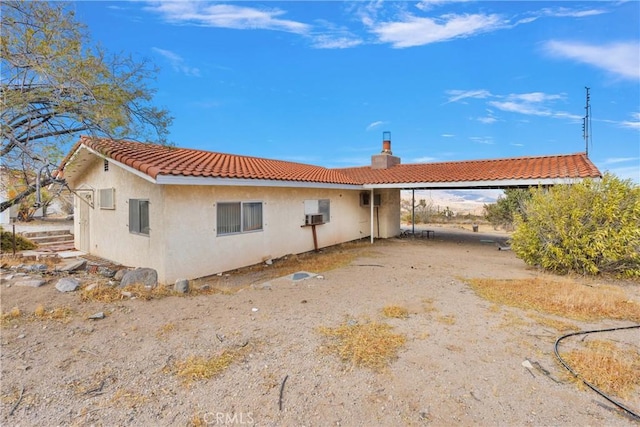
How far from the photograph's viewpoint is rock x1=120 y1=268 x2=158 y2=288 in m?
6.62

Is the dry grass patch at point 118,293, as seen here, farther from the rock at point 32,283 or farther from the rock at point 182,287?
the rock at point 32,283

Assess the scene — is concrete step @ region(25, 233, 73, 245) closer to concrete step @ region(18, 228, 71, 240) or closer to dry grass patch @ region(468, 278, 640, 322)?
concrete step @ region(18, 228, 71, 240)

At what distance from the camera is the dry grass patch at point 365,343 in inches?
145

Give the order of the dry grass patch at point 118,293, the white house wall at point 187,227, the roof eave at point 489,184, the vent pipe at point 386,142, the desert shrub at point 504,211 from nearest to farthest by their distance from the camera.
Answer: the dry grass patch at point 118,293 → the white house wall at point 187,227 → the roof eave at point 489,184 → the vent pipe at point 386,142 → the desert shrub at point 504,211

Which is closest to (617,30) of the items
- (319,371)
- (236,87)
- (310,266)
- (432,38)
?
(432,38)

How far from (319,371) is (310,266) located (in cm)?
593

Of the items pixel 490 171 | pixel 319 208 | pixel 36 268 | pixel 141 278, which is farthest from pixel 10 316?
pixel 490 171

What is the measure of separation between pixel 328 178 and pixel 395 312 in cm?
852

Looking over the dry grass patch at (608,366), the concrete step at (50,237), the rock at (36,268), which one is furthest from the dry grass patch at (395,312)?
the concrete step at (50,237)

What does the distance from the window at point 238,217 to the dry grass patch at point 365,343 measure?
5177 mm

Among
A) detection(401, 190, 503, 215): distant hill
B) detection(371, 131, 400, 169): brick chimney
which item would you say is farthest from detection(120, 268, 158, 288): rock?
detection(401, 190, 503, 215): distant hill

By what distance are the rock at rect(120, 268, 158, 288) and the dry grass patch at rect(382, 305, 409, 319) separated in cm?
486

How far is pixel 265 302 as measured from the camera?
235 inches

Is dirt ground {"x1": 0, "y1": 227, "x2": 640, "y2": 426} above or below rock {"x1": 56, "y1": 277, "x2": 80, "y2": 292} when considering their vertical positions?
below
